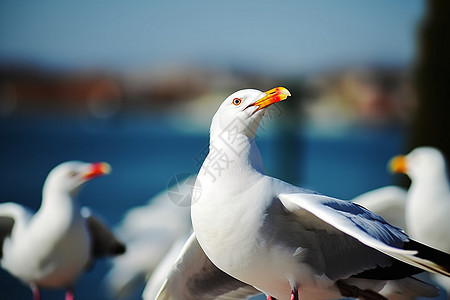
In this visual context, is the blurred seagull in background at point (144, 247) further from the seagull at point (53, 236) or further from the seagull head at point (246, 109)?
the seagull head at point (246, 109)

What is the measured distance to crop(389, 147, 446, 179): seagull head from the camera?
3.64 m

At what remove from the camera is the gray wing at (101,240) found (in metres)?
3.52

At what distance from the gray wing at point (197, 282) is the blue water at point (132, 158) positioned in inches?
13.8

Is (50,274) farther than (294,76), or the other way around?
(294,76)

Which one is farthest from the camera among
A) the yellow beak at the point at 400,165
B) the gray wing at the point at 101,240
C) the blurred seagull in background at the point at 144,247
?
the blurred seagull in background at the point at 144,247

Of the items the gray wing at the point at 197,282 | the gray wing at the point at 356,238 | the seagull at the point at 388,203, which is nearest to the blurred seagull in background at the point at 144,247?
the seagull at the point at 388,203

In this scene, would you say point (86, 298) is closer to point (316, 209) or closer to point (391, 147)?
point (316, 209)

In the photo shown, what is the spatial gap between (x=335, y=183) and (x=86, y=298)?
13.7m

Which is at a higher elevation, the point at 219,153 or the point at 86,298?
the point at 219,153

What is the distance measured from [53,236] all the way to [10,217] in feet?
1.08

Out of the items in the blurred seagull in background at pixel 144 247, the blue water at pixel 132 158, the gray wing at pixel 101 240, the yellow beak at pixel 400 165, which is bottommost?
the blue water at pixel 132 158

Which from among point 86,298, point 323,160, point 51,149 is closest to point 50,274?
point 86,298

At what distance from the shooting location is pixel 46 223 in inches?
124

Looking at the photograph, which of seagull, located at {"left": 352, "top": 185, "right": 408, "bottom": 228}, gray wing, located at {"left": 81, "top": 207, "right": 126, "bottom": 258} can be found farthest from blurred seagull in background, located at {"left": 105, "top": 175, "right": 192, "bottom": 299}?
seagull, located at {"left": 352, "top": 185, "right": 408, "bottom": 228}
